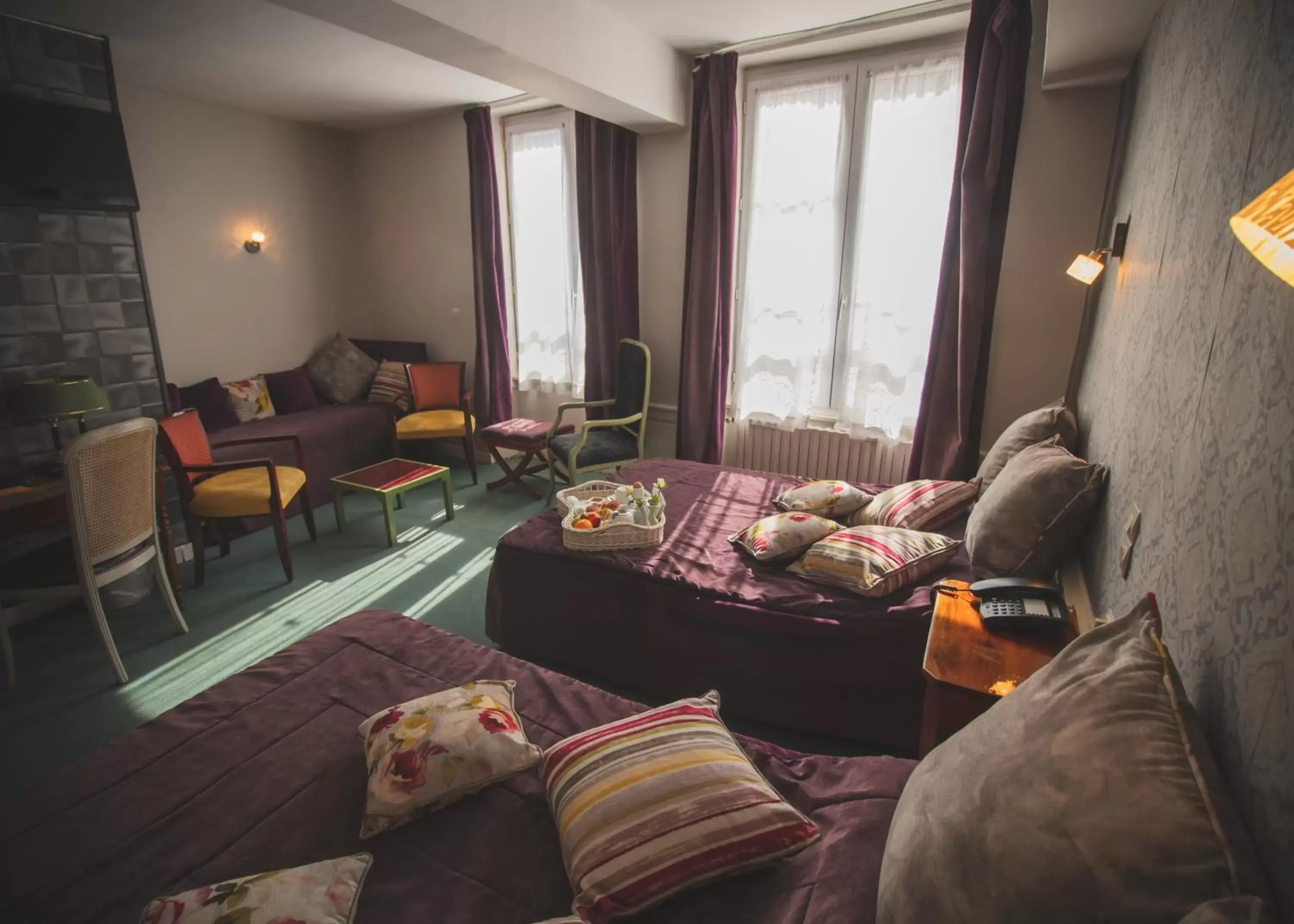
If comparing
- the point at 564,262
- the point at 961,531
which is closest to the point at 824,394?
the point at 961,531

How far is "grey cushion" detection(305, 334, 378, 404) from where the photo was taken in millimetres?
5035

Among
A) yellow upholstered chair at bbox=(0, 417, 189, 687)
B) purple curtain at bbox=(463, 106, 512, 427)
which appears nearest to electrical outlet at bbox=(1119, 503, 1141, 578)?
yellow upholstered chair at bbox=(0, 417, 189, 687)

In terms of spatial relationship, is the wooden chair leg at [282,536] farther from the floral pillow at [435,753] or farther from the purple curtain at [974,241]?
the purple curtain at [974,241]

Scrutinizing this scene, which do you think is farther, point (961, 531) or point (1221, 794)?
point (961, 531)

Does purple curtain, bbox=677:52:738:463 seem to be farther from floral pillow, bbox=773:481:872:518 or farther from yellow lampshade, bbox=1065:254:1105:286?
yellow lampshade, bbox=1065:254:1105:286

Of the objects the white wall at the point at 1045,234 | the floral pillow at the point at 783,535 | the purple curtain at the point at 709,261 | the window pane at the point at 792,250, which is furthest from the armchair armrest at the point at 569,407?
the white wall at the point at 1045,234

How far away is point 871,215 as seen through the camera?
3.44 m

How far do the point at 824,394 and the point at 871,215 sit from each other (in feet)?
3.33

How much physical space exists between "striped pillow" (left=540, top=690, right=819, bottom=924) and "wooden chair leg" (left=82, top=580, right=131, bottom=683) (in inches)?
86.5

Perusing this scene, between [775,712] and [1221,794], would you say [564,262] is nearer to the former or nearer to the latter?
[775,712]

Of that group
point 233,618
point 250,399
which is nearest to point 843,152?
point 233,618

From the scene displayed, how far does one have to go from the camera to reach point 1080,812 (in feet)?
2.49

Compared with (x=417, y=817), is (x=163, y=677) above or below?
below

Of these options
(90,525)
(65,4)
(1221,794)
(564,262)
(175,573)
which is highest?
(65,4)
